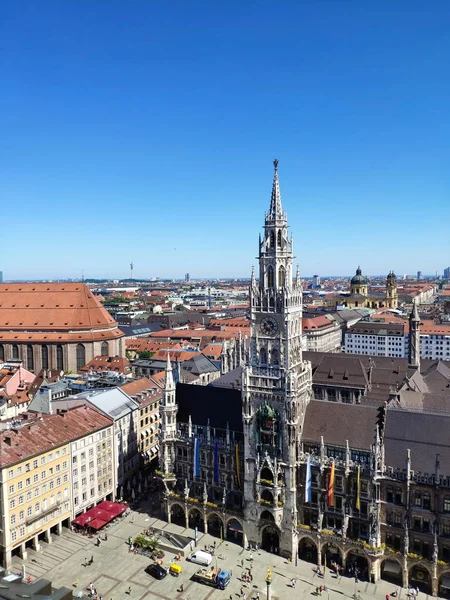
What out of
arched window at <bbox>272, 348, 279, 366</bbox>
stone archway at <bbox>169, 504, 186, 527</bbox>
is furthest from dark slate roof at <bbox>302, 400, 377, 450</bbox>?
stone archway at <bbox>169, 504, 186, 527</bbox>

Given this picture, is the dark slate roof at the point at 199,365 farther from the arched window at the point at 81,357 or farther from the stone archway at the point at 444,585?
the stone archway at the point at 444,585

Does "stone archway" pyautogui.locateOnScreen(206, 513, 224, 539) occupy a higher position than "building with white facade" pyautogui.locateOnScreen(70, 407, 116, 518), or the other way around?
"building with white facade" pyautogui.locateOnScreen(70, 407, 116, 518)

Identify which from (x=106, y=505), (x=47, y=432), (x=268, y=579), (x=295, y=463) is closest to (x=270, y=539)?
(x=268, y=579)

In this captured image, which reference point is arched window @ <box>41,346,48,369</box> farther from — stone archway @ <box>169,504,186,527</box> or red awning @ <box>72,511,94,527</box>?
stone archway @ <box>169,504,186,527</box>

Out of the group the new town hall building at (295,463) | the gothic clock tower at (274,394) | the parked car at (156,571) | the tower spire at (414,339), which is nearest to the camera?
the new town hall building at (295,463)

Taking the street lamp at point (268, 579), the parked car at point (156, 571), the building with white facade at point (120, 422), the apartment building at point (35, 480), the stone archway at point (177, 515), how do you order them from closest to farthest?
1. the street lamp at point (268, 579)
2. the parked car at point (156, 571)
3. the apartment building at point (35, 480)
4. the stone archway at point (177, 515)
5. the building with white facade at point (120, 422)

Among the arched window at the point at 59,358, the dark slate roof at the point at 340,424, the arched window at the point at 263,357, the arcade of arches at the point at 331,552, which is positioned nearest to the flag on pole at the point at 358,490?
the dark slate roof at the point at 340,424
